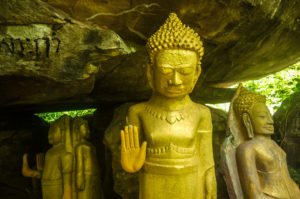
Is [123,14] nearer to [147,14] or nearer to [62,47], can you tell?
[147,14]

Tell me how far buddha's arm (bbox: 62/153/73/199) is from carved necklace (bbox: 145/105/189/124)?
1.13 meters

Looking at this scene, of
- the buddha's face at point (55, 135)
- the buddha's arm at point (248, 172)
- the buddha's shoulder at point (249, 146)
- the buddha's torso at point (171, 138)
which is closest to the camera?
the buddha's torso at point (171, 138)

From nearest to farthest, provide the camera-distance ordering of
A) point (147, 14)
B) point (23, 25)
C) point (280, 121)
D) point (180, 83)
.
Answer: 1. point (23, 25)
2. point (180, 83)
3. point (147, 14)
4. point (280, 121)

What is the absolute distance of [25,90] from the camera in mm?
2906

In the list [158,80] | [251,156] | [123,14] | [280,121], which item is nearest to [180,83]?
[158,80]

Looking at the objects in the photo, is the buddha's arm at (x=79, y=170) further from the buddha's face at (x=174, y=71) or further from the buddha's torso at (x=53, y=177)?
the buddha's face at (x=174, y=71)

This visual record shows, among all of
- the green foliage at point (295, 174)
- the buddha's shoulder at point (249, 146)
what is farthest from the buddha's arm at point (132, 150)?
the green foliage at point (295, 174)

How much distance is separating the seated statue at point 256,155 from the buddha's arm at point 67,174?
1.51 meters

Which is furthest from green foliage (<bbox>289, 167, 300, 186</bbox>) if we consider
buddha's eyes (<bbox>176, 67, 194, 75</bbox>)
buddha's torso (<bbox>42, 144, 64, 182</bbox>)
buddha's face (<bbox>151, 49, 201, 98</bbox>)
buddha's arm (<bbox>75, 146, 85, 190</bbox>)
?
buddha's torso (<bbox>42, 144, 64, 182</bbox>)

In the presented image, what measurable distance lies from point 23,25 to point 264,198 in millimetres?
2353

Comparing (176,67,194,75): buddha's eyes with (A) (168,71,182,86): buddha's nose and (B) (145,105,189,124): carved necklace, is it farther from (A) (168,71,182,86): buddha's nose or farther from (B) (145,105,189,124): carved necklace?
(B) (145,105,189,124): carved necklace

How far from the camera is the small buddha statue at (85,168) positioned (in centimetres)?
316

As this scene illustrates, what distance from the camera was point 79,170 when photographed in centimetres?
317

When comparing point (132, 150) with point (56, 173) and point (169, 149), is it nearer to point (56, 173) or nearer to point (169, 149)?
point (169, 149)
